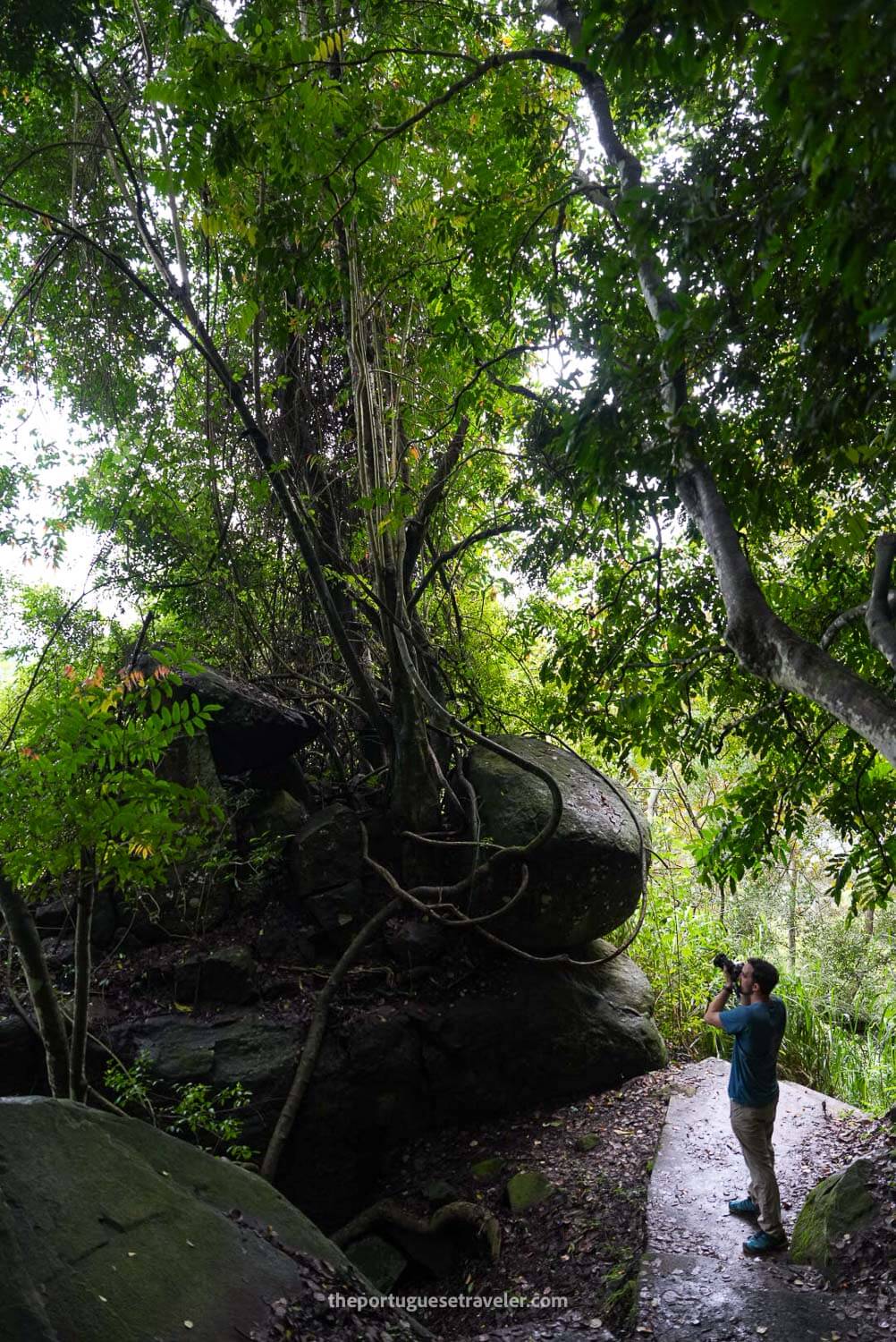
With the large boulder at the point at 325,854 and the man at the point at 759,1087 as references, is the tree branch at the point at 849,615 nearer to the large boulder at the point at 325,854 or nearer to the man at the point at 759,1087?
the man at the point at 759,1087

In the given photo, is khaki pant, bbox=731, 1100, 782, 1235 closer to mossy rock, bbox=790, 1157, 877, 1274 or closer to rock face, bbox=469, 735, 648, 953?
mossy rock, bbox=790, 1157, 877, 1274

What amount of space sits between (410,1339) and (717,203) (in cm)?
460

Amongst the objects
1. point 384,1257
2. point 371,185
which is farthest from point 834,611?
point 384,1257

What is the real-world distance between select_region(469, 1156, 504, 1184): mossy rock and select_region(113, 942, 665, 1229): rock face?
0.51m

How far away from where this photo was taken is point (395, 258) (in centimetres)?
510

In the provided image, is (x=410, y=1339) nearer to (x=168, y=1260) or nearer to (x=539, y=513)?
(x=168, y=1260)

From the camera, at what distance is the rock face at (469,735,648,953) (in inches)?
256

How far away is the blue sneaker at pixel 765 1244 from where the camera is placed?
13.6 ft

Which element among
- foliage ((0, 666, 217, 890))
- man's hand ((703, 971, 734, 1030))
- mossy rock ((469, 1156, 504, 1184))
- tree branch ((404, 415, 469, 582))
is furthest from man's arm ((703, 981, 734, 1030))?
tree branch ((404, 415, 469, 582))

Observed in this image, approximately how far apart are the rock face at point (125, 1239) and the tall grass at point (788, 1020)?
4894 millimetres

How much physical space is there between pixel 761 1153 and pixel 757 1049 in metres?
0.54

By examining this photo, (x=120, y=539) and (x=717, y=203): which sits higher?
(x=120, y=539)

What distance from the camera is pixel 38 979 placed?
3.63m

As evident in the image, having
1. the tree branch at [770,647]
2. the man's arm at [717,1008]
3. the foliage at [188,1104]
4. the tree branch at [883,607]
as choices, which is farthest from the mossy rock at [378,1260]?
the tree branch at [883,607]
